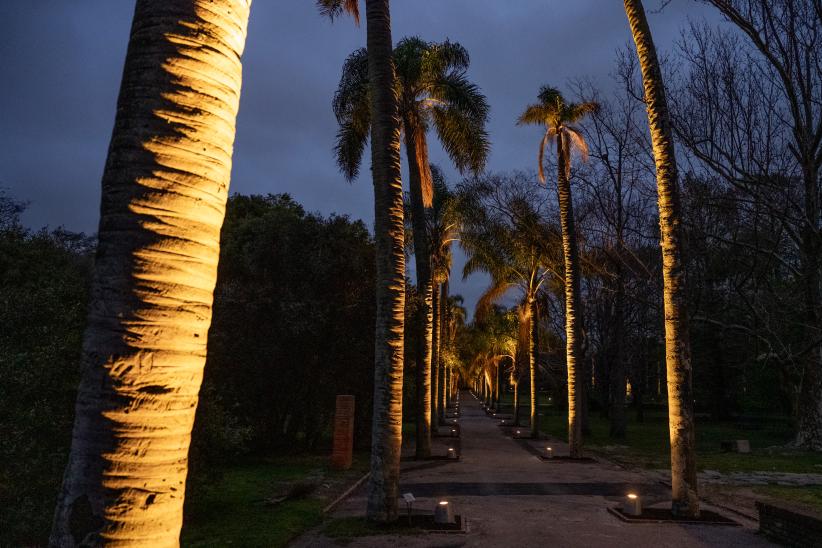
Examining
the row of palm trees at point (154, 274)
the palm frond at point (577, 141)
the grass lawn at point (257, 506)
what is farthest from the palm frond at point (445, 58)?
the row of palm trees at point (154, 274)

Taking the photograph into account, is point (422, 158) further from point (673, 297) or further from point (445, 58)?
point (673, 297)

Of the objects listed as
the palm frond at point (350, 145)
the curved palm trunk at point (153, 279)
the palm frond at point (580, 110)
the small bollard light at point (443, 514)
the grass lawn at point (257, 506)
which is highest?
the palm frond at point (580, 110)

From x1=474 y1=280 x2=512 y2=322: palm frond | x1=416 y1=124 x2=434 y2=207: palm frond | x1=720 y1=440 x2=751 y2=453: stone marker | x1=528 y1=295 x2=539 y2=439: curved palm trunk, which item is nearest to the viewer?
x1=416 y1=124 x2=434 y2=207: palm frond

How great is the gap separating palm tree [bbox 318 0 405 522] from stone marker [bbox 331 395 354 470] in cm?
744

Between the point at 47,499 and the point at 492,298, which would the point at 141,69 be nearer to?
the point at 47,499

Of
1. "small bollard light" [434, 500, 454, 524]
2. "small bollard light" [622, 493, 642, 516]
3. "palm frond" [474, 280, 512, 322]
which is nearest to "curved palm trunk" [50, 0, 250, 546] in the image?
"small bollard light" [434, 500, 454, 524]

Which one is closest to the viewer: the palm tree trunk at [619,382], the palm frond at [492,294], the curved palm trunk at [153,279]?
the curved palm trunk at [153,279]

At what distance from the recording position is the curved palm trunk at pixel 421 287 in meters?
18.5

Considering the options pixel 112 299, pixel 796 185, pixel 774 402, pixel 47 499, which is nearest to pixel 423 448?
pixel 47 499

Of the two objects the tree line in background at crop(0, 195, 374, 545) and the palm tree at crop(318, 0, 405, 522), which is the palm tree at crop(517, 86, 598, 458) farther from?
the palm tree at crop(318, 0, 405, 522)

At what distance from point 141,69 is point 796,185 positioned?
19.7 meters

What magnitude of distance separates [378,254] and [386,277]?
0.45 m

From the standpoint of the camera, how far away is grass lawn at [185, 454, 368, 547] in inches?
335

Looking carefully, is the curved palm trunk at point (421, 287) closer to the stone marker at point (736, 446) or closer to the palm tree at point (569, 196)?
the palm tree at point (569, 196)
